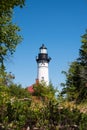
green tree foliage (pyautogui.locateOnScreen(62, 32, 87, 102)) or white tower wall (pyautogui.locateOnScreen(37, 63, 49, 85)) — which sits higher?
white tower wall (pyautogui.locateOnScreen(37, 63, 49, 85))

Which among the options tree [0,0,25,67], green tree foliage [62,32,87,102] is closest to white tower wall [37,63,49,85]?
green tree foliage [62,32,87,102]

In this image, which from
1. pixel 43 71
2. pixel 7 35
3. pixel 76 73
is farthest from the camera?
pixel 43 71

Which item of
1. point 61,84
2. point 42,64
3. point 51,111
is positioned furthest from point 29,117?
point 42,64

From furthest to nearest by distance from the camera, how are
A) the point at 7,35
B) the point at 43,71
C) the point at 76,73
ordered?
the point at 43,71
the point at 76,73
the point at 7,35

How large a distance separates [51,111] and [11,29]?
1262 inches

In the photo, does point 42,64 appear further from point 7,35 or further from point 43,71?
point 7,35

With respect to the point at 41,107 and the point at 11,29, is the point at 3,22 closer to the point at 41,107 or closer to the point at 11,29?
the point at 11,29

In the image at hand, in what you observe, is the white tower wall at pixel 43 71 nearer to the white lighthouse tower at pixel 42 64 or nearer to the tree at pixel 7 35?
the white lighthouse tower at pixel 42 64

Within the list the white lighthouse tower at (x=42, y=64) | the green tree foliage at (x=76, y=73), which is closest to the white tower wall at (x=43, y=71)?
the white lighthouse tower at (x=42, y=64)

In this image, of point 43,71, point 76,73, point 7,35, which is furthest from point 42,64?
point 7,35

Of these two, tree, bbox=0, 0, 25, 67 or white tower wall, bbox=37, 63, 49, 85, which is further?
white tower wall, bbox=37, 63, 49, 85

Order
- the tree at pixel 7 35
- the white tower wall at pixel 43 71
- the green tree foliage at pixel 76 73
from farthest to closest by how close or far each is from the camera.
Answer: the white tower wall at pixel 43 71
the green tree foliage at pixel 76 73
the tree at pixel 7 35

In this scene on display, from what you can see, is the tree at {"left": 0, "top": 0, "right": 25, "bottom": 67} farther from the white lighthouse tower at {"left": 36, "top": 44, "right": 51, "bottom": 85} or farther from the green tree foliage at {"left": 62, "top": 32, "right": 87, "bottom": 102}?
Answer: the white lighthouse tower at {"left": 36, "top": 44, "right": 51, "bottom": 85}

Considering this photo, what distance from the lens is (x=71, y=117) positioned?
792 centimetres
